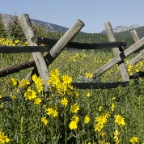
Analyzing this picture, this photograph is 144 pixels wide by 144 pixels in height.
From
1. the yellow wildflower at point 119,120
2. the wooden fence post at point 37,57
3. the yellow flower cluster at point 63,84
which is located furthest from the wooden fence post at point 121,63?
the yellow wildflower at point 119,120

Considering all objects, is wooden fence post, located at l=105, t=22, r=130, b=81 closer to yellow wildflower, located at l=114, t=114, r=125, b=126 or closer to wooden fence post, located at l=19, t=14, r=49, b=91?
wooden fence post, located at l=19, t=14, r=49, b=91

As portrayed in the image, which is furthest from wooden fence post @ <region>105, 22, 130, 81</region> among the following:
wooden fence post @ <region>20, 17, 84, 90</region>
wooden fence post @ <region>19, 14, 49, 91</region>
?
wooden fence post @ <region>19, 14, 49, 91</region>

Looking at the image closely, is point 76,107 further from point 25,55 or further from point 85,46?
point 25,55

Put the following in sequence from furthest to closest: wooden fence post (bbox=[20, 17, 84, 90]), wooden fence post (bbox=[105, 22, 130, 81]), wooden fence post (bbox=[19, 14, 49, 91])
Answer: wooden fence post (bbox=[105, 22, 130, 81]), wooden fence post (bbox=[20, 17, 84, 90]), wooden fence post (bbox=[19, 14, 49, 91])

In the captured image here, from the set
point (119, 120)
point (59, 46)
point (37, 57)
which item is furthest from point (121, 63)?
point (119, 120)

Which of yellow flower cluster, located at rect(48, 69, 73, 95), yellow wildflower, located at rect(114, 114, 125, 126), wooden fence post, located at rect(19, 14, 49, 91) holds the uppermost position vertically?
wooden fence post, located at rect(19, 14, 49, 91)

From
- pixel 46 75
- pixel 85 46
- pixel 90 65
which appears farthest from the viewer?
pixel 90 65

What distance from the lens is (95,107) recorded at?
486 cm

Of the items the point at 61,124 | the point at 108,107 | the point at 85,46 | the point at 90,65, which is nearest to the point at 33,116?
the point at 61,124

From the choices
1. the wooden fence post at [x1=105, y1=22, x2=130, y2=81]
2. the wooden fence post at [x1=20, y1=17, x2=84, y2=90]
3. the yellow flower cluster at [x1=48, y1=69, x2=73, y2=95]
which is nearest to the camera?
the yellow flower cluster at [x1=48, y1=69, x2=73, y2=95]

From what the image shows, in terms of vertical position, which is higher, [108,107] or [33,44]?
[33,44]

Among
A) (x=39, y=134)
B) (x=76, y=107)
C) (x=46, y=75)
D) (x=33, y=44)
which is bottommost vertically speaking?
(x=39, y=134)

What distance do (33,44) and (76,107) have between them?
288 centimetres

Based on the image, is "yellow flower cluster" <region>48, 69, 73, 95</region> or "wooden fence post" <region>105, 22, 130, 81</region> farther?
"wooden fence post" <region>105, 22, 130, 81</region>
